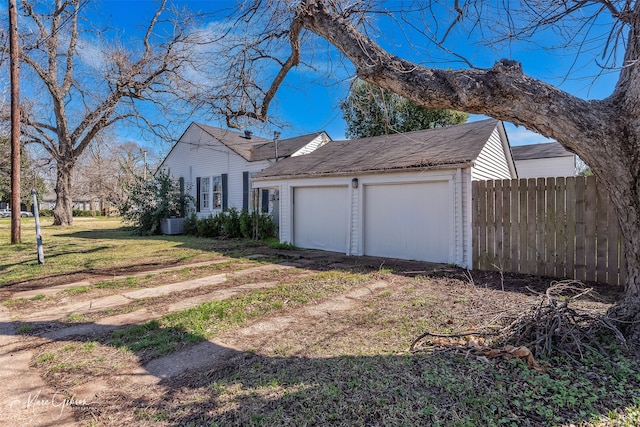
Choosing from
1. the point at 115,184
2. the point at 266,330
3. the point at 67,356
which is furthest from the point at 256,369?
the point at 115,184

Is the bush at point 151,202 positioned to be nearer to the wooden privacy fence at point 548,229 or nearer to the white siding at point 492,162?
the white siding at point 492,162

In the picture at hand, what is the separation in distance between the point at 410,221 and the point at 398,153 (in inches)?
81.9

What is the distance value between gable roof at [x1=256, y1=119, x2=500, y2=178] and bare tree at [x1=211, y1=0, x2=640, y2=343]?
3164 millimetres

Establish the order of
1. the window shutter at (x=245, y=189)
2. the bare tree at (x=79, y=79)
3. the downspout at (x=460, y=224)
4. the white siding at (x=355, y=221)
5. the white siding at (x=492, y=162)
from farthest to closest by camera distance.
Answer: the window shutter at (x=245, y=189) → the bare tree at (x=79, y=79) → the white siding at (x=355, y=221) → the white siding at (x=492, y=162) → the downspout at (x=460, y=224)

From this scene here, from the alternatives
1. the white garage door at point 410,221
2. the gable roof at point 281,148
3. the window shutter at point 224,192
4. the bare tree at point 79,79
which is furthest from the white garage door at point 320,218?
the window shutter at point 224,192

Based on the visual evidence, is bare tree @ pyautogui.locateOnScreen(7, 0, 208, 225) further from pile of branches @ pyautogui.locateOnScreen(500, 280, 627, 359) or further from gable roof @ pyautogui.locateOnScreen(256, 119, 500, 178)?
pile of branches @ pyautogui.locateOnScreen(500, 280, 627, 359)

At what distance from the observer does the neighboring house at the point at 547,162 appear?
59.7 feet

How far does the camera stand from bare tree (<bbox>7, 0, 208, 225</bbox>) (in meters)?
10.8

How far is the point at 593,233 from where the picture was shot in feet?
18.1

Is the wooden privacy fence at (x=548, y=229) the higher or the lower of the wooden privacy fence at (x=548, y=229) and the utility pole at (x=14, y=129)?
the lower

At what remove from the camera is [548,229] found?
19.6 ft

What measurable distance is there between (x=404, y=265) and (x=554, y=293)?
11.5 feet

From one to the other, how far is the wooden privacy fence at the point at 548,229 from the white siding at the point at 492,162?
3.72 feet

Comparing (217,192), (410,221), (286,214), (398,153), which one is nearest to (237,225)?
(286,214)
